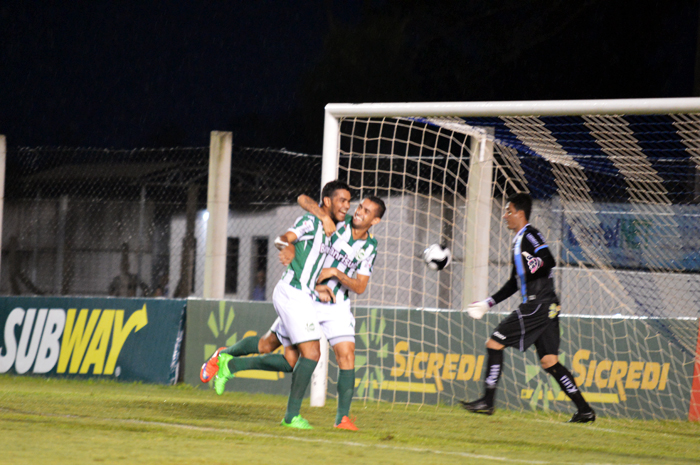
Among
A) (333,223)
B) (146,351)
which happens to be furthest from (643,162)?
(146,351)

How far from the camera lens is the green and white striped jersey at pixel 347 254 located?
6.22 meters

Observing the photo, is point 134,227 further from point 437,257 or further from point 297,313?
point 297,313

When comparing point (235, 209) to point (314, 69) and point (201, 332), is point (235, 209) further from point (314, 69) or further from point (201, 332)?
point (314, 69)

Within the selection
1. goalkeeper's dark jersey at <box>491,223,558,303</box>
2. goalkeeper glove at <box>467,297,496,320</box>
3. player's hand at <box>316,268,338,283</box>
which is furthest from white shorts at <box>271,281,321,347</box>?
goalkeeper's dark jersey at <box>491,223,558,303</box>

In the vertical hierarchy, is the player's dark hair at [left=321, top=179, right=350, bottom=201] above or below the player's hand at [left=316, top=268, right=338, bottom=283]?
above

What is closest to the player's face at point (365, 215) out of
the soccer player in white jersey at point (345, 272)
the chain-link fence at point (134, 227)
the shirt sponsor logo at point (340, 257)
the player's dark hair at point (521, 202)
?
the soccer player in white jersey at point (345, 272)

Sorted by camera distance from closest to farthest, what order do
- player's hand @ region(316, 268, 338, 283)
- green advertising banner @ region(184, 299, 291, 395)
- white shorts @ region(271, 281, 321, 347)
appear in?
white shorts @ region(271, 281, 321, 347) < player's hand @ region(316, 268, 338, 283) < green advertising banner @ region(184, 299, 291, 395)

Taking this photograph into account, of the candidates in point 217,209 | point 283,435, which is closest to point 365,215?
point 283,435

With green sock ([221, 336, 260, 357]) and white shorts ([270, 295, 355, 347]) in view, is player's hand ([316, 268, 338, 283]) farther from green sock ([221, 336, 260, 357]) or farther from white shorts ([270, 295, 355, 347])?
green sock ([221, 336, 260, 357])

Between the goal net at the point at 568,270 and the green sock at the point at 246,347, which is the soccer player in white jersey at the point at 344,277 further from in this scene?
the goal net at the point at 568,270

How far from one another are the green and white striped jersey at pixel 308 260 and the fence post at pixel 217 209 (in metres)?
3.57

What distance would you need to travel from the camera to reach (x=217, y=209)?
31.5ft

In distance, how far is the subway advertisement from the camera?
8.38 metres

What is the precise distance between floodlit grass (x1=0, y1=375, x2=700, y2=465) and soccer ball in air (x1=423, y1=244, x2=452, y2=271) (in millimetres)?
1194
